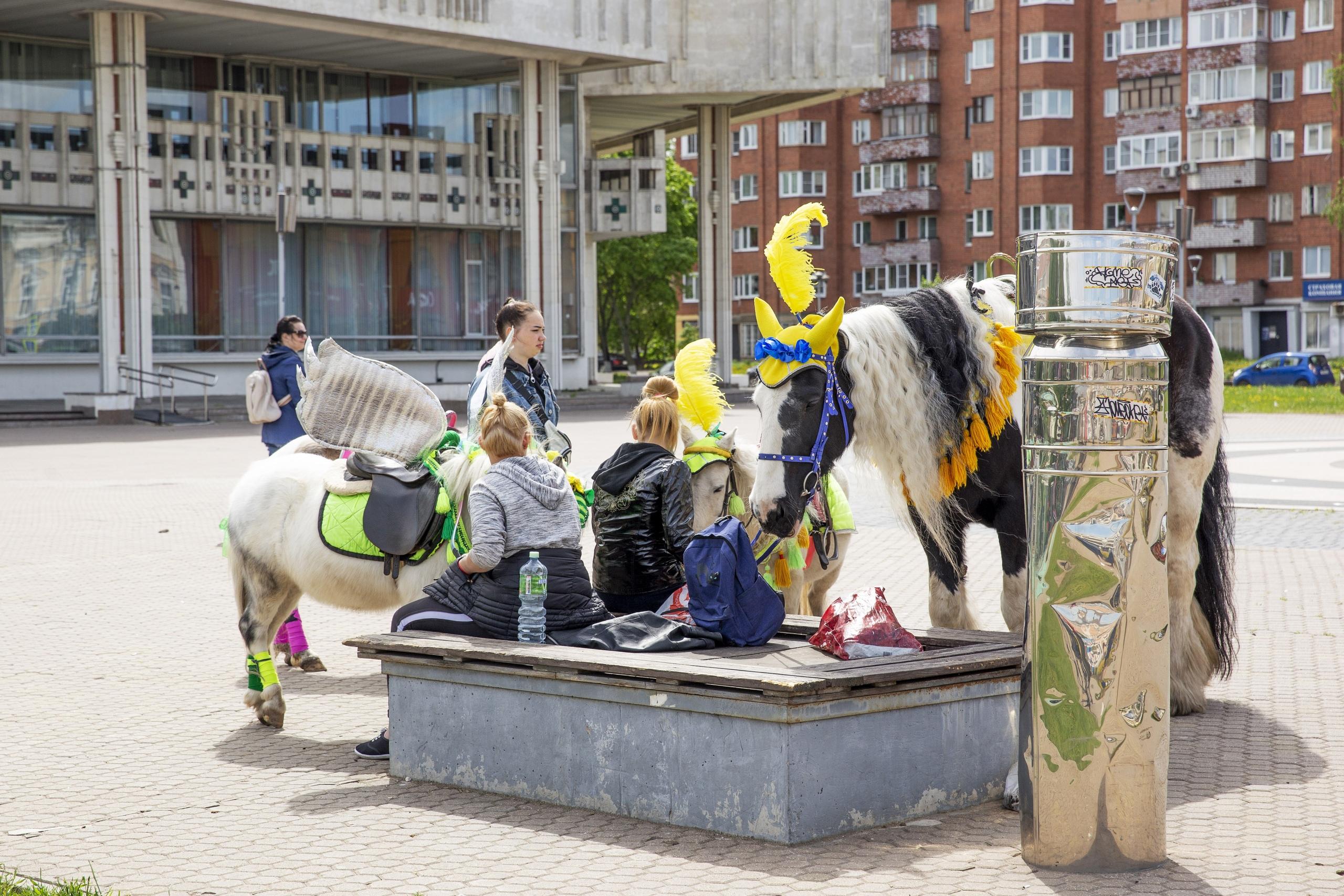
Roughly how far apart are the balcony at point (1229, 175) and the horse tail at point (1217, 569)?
67192 millimetres

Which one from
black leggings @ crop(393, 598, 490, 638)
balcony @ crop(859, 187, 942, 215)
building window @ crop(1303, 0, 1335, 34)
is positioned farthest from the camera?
balcony @ crop(859, 187, 942, 215)

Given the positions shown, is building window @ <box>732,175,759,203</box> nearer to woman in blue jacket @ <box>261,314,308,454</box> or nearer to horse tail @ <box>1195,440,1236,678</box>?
woman in blue jacket @ <box>261,314,308,454</box>

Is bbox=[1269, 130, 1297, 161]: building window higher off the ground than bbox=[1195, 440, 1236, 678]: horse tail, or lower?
higher

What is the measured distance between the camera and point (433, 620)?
21.7 ft

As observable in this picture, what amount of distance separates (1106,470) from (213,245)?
39.8 m

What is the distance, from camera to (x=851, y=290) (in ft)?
282

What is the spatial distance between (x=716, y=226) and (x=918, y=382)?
4473 cm

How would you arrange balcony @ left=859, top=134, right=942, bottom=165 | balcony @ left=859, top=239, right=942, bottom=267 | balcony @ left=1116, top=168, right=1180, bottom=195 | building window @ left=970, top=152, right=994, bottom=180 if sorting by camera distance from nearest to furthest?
balcony @ left=1116, top=168, right=1180, bottom=195, building window @ left=970, top=152, right=994, bottom=180, balcony @ left=859, top=134, right=942, bottom=165, balcony @ left=859, top=239, right=942, bottom=267

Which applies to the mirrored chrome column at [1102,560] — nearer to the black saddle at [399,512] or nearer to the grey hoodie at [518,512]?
the grey hoodie at [518,512]

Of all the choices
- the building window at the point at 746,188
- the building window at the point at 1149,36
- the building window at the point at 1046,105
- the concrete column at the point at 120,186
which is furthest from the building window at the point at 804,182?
the concrete column at the point at 120,186

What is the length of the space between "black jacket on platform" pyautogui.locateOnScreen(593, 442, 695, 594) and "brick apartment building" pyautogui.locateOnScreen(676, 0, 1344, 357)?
56.7m

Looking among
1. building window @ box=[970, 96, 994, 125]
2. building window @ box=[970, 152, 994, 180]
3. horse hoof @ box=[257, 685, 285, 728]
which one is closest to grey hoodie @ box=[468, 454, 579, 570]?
horse hoof @ box=[257, 685, 285, 728]

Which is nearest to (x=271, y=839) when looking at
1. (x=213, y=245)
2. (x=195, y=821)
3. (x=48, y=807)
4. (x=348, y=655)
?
(x=195, y=821)

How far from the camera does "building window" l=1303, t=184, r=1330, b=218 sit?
226 feet
